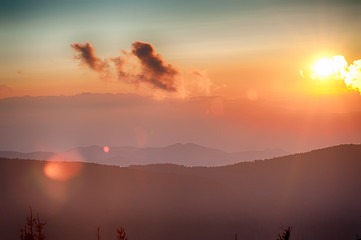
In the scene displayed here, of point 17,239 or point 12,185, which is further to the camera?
point 12,185

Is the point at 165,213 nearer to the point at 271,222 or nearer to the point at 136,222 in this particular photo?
the point at 136,222

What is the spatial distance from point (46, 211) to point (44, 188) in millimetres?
24316

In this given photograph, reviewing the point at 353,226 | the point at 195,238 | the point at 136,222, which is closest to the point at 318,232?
the point at 353,226

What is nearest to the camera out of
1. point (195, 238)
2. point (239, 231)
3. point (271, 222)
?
point (195, 238)

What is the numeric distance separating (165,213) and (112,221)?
80.0 ft

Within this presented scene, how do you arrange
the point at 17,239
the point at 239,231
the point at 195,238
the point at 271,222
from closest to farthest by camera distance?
the point at 17,239 < the point at 195,238 < the point at 239,231 < the point at 271,222

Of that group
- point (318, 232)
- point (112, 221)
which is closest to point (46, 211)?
point (112, 221)

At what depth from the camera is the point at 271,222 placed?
19850 cm

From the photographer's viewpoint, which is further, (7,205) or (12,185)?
(12,185)

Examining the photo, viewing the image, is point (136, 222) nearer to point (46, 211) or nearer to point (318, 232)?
point (46, 211)

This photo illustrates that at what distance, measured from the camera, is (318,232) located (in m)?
186

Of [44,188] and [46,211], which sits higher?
[44,188]

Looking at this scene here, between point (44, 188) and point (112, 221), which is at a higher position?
point (44, 188)

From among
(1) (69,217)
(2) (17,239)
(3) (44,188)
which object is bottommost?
(2) (17,239)
